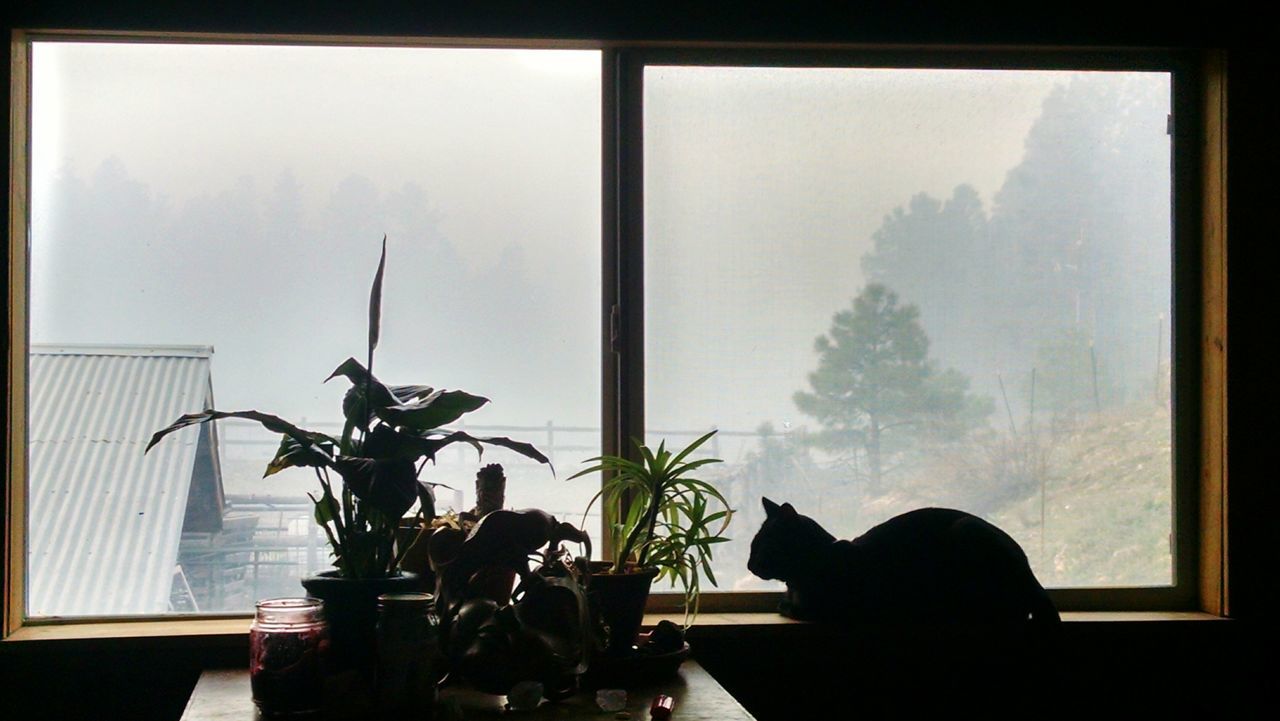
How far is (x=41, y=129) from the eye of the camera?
2275 millimetres

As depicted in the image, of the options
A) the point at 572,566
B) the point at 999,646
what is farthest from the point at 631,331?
the point at 999,646

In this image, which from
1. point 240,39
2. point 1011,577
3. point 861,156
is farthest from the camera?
point 861,156

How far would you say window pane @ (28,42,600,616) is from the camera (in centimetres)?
226

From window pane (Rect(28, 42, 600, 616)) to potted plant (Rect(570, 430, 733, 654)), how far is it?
25 cm

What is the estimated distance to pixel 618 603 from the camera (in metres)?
1.96

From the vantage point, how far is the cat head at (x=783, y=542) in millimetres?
2180

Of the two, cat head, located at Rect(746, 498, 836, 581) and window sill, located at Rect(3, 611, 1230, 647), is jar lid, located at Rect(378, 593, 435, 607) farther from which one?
cat head, located at Rect(746, 498, 836, 581)

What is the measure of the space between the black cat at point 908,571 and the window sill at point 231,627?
128mm

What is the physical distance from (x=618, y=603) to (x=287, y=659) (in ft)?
1.91

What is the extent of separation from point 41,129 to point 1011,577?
2209 mm

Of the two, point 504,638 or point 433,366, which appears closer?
point 504,638

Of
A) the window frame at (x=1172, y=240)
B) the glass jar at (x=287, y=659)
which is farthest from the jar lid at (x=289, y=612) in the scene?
the window frame at (x=1172, y=240)

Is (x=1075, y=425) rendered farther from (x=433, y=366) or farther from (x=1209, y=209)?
(x=433, y=366)

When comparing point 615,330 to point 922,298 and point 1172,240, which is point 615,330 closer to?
point 922,298
